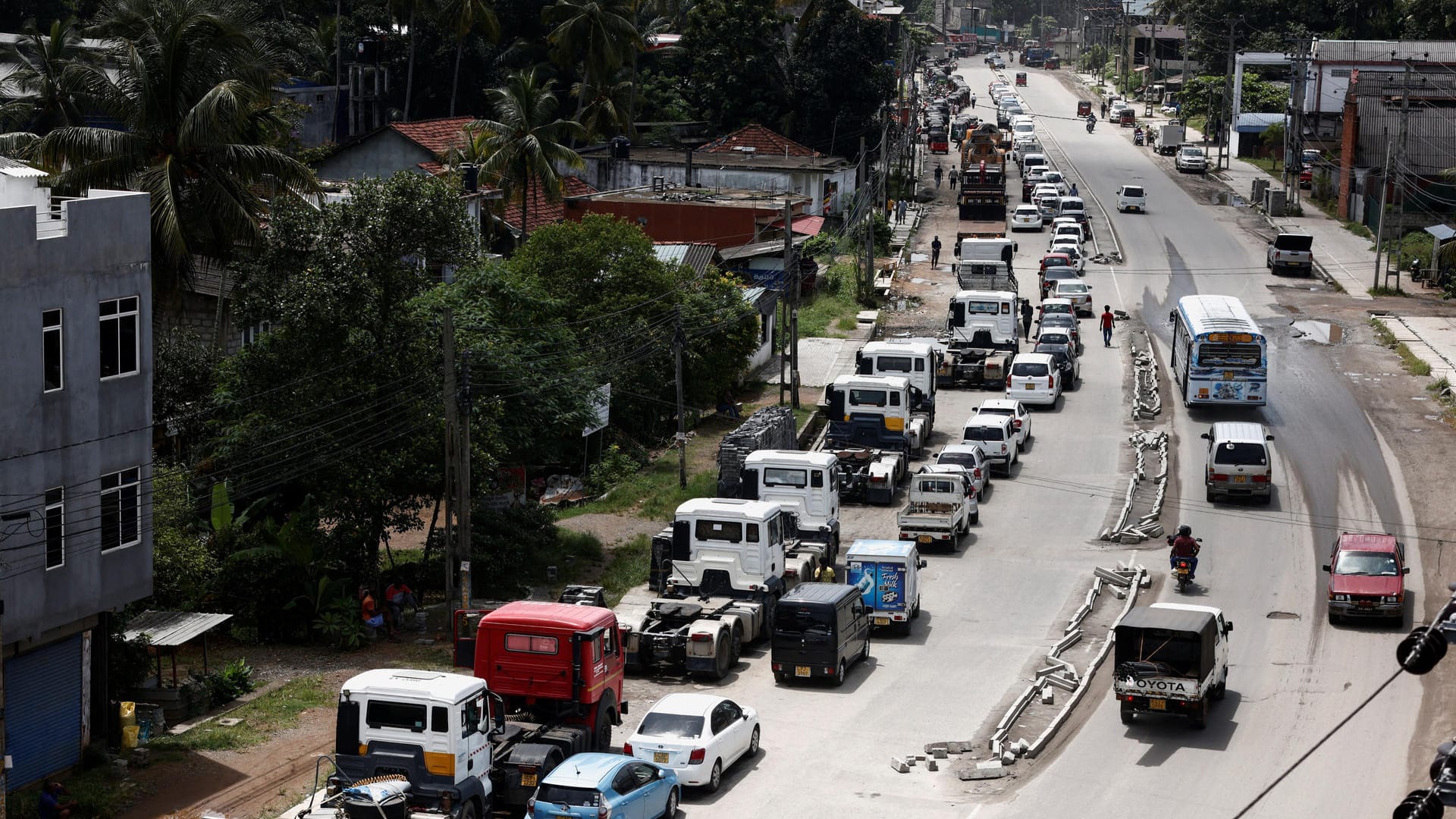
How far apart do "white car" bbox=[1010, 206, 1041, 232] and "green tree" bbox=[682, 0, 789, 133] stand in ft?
69.9

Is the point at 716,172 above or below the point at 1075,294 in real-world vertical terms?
above

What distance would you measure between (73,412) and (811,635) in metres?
13.3

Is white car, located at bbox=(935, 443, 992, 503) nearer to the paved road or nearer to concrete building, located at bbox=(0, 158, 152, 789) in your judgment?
the paved road

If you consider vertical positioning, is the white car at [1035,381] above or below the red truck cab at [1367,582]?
above

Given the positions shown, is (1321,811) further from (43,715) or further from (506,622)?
(43,715)

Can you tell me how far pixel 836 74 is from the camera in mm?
101438

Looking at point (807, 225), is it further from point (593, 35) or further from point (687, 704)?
point (687, 704)

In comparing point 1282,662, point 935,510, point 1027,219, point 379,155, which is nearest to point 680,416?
point 935,510

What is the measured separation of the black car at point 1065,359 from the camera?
187 feet

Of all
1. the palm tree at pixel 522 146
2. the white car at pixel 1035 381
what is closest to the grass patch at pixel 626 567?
the white car at pixel 1035 381

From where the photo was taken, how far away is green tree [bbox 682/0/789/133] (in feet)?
335

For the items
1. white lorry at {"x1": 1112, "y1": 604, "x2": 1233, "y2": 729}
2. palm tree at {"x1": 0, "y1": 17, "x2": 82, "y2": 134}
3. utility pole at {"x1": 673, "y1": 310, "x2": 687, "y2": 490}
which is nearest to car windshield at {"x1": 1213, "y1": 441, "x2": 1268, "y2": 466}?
utility pole at {"x1": 673, "y1": 310, "x2": 687, "y2": 490}

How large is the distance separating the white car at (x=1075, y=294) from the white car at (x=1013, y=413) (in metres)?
18.0

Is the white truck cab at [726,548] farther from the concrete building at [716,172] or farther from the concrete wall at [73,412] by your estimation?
the concrete building at [716,172]
